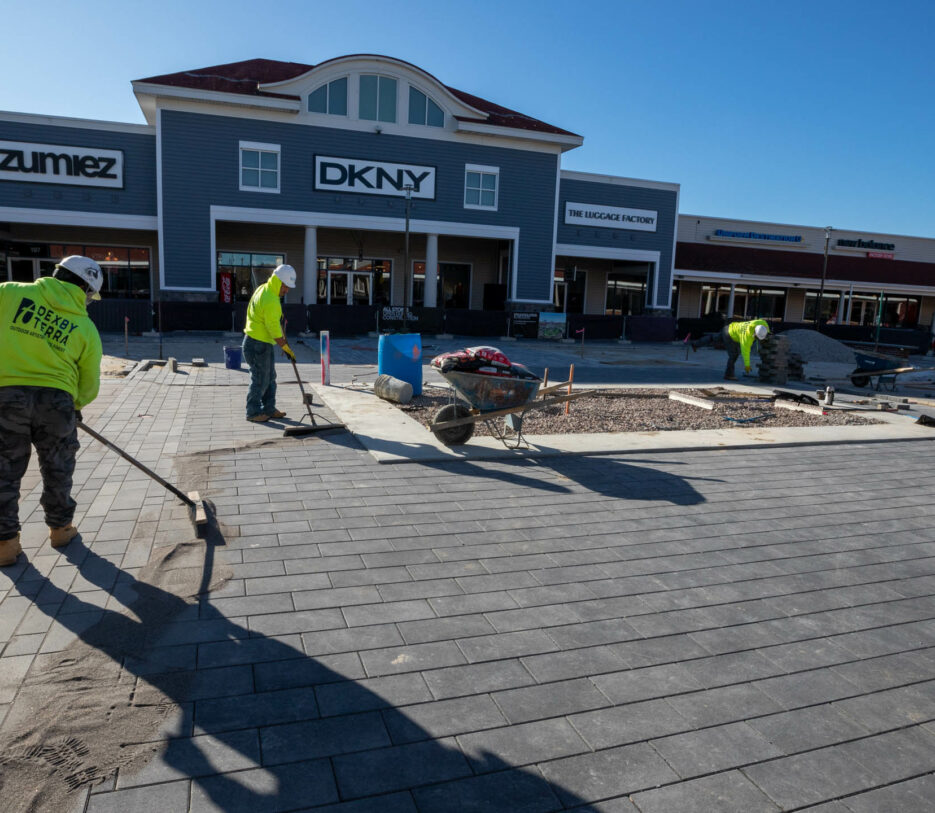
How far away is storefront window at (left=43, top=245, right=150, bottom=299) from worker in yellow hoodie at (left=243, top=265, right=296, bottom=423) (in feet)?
73.2

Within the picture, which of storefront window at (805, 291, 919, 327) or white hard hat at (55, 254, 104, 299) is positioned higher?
storefront window at (805, 291, 919, 327)

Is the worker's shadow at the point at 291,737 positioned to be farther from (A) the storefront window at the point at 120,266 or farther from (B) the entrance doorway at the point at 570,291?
(B) the entrance doorway at the point at 570,291

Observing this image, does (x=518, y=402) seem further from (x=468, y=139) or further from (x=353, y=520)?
(x=468, y=139)

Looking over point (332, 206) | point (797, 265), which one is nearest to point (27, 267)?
point (332, 206)

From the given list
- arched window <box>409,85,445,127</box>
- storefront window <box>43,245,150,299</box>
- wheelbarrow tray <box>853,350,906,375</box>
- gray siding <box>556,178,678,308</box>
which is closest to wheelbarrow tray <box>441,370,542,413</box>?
wheelbarrow tray <box>853,350,906,375</box>

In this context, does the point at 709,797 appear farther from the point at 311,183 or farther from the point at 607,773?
the point at 311,183

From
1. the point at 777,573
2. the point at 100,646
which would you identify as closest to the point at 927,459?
the point at 777,573

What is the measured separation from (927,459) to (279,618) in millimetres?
8432

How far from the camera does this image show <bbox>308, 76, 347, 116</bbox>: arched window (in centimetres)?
2575

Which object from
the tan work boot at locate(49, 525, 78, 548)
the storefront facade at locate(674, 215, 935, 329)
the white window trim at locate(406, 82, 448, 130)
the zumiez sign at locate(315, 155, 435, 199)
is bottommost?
the tan work boot at locate(49, 525, 78, 548)

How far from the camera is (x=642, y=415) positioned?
11062mm

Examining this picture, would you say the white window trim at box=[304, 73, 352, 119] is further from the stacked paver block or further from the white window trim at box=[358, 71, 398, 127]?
the stacked paver block

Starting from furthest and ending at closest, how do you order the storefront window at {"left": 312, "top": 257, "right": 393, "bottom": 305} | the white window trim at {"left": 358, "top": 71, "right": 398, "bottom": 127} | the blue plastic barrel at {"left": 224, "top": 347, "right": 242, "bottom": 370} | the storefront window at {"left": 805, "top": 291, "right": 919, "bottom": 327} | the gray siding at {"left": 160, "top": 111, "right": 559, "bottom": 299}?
the storefront window at {"left": 805, "top": 291, "right": 919, "bottom": 327}, the storefront window at {"left": 312, "top": 257, "right": 393, "bottom": 305}, the white window trim at {"left": 358, "top": 71, "right": 398, "bottom": 127}, the gray siding at {"left": 160, "top": 111, "right": 559, "bottom": 299}, the blue plastic barrel at {"left": 224, "top": 347, "right": 242, "bottom": 370}

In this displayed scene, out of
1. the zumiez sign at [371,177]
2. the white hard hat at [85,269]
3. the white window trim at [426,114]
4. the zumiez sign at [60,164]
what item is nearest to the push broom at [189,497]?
the white hard hat at [85,269]
